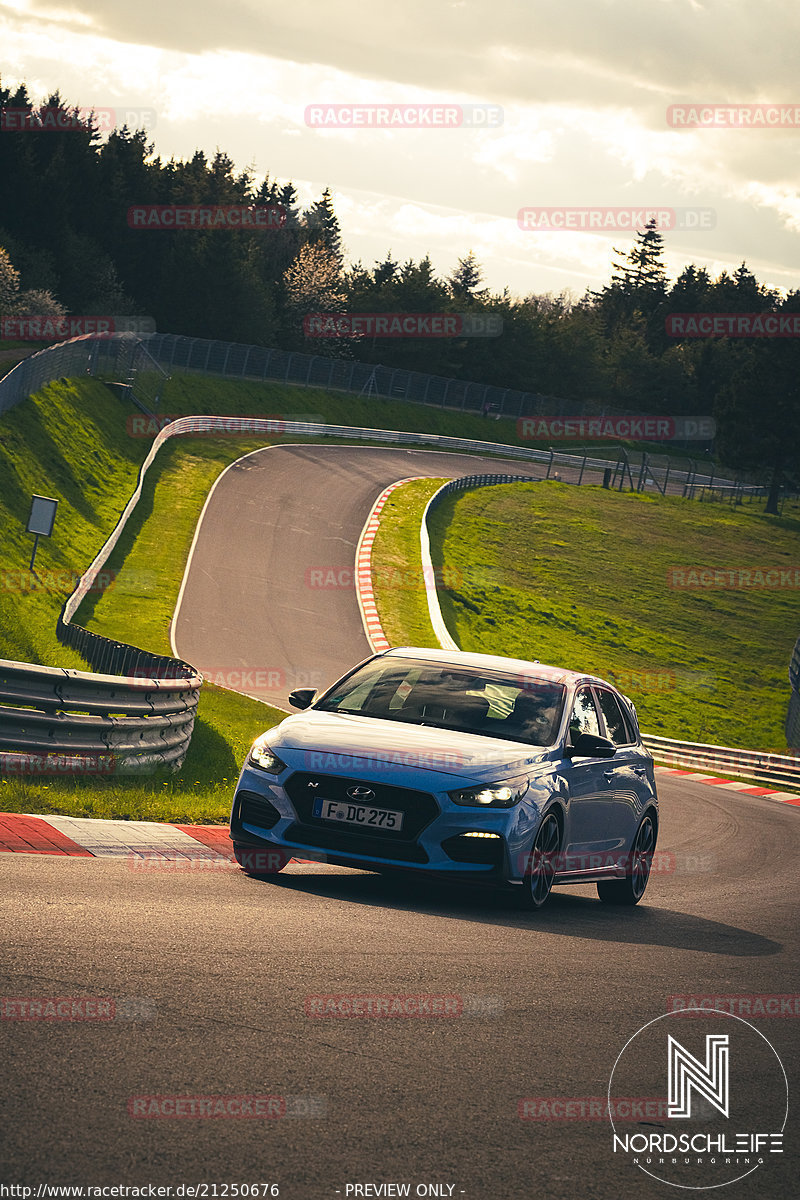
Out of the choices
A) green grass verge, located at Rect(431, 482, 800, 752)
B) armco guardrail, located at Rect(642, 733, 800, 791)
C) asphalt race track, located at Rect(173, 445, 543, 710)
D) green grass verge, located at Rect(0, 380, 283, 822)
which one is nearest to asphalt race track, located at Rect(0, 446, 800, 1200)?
green grass verge, located at Rect(0, 380, 283, 822)

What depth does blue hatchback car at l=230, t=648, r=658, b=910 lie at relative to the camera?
869 centimetres

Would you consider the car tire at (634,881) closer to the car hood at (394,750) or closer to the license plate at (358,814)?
the car hood at (394,750)

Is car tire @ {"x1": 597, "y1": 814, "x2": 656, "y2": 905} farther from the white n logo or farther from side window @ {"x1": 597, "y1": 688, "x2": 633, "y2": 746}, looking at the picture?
the white n logo

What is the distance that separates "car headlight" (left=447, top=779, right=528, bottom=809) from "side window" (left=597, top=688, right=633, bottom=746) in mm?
2436

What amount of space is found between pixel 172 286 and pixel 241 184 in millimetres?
42811

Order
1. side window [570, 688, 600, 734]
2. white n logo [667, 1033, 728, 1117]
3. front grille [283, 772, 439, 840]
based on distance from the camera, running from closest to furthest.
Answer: white n logo [667, 1033, 728, 1117], front grille [283, 772, 439, 840], side window [570, 688, 600, 734]

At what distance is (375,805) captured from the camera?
873 centimetres

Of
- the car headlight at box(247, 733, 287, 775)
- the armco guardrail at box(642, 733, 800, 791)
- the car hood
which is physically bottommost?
the armco guardrail at box(642, 733, 800, 791)

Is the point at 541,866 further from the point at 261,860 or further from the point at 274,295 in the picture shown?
the point at 274,295

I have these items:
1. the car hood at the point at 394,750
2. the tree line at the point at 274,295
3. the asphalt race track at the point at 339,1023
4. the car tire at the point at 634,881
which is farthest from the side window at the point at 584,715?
the tree line at the point at 274,295

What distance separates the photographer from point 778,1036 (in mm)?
6590

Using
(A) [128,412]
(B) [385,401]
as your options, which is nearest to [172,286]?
(B) [385,401]

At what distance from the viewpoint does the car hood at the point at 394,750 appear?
8.82m

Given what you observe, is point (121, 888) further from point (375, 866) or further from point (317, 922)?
point (375, 866)
